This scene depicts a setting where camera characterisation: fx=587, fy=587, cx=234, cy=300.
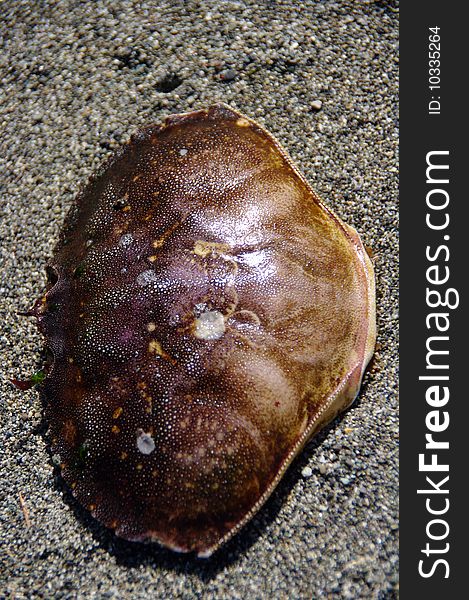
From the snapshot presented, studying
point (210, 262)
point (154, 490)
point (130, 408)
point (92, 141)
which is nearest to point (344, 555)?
point (154, 490)

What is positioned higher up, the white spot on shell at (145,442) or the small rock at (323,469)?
the white spot on shell at (145,442)

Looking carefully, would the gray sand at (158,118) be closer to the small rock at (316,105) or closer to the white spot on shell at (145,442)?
the small rock at (316,105)

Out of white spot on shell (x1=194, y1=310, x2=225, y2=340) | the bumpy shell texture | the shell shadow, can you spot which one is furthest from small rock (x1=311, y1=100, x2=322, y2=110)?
the shell shadow

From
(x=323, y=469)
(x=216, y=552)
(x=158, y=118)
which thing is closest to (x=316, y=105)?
(x=158, y=118)

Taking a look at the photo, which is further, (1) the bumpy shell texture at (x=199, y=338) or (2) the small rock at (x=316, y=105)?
(2) the small rock at (x=316, y=105)

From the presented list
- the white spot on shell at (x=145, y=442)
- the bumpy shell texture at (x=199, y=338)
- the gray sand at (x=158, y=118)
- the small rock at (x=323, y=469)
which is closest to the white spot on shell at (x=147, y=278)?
the bumpy shell texture at (x=199, y=338)

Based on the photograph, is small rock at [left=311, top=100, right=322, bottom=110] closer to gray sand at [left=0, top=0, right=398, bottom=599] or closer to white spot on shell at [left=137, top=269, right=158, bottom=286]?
gray sand at [left=0, top=0, right=398, bottom=599]

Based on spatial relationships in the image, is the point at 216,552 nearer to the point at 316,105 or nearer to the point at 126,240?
the point at 126,240

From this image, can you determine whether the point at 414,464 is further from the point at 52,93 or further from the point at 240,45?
the point at 52,93
